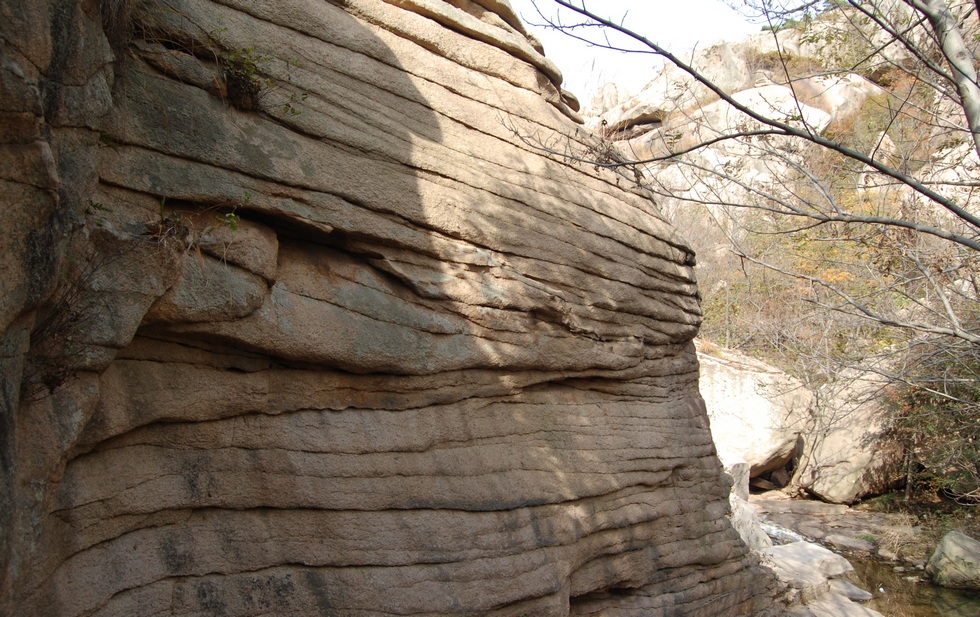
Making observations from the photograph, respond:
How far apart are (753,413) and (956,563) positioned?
491cm

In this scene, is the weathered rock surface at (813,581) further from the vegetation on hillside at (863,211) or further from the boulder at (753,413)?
the boulder at (753,413)

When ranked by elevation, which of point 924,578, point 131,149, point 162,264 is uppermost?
point 131,149

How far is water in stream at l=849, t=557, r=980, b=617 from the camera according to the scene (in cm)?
991

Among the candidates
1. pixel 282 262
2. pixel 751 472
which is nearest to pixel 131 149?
pixel 282 262

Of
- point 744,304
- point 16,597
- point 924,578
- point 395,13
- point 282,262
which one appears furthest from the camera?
point 744,304

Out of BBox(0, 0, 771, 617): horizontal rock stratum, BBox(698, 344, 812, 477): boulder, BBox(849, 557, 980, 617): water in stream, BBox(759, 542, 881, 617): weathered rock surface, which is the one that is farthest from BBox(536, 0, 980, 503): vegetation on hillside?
BBox(759, 542, 881, 617): weathered rock surface

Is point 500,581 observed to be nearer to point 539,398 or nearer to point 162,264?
point 539,398

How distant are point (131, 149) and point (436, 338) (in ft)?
6.62

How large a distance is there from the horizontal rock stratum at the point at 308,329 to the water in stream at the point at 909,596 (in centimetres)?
547

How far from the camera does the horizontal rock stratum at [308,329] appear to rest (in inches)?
120

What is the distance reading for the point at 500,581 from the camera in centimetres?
458

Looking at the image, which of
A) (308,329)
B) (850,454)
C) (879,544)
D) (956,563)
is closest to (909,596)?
(956,563)

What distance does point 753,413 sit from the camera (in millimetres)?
15047

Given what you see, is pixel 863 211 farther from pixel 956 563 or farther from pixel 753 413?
pixel 753 413
